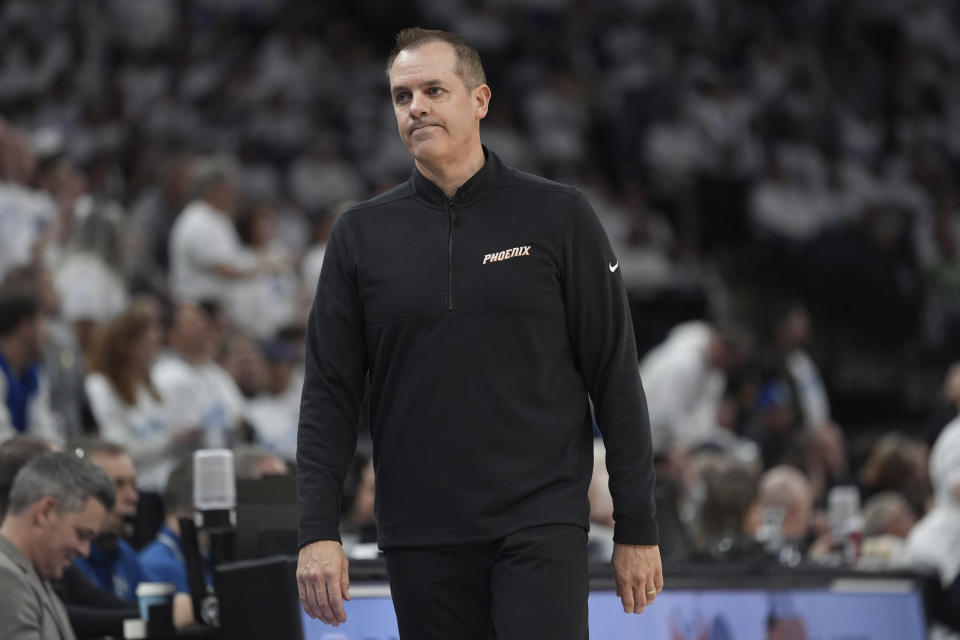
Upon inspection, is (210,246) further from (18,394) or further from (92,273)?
(18,394)

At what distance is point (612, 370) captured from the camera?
3209 mm

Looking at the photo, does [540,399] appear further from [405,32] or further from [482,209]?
[405,32]

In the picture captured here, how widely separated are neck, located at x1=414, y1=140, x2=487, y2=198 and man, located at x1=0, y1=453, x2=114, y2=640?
1.56m

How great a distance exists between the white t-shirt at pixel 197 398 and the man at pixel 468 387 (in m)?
4.32

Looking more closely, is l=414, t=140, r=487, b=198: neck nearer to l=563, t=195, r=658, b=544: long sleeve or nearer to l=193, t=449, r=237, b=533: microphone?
l=563, t=195, r=658, b=544: long sleeve

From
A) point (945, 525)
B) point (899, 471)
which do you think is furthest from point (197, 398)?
point (899, 471)

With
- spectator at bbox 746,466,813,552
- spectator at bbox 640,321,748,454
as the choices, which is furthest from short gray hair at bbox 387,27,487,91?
spectator at bbox 640,321,748,454

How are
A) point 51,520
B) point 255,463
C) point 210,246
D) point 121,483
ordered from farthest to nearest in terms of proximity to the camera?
point 210,246, point 255,463, point 121,483, point 51,520

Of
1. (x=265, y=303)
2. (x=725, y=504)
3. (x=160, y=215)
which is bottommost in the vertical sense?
(x=725, y=504)

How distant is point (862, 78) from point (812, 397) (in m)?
8.09

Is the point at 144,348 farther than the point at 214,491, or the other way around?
the point at 144,348

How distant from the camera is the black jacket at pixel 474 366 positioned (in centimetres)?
310

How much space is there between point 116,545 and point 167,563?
0.19m

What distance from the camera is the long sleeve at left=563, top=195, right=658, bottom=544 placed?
3.17 m
